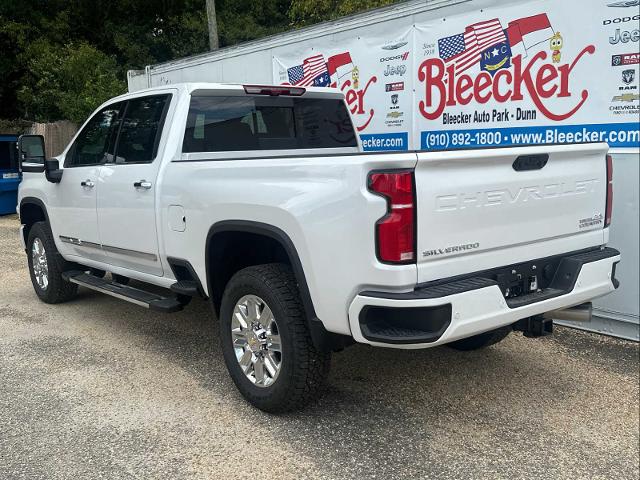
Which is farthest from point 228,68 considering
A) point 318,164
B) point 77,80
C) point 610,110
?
point 77,80

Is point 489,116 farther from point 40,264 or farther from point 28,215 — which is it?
point 28,215

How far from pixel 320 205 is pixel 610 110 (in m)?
2.90

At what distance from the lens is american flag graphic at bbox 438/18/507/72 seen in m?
5.40

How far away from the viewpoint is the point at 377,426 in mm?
3533

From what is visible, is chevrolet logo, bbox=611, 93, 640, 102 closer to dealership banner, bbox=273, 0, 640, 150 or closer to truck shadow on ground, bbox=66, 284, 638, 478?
dealership banner, bbox=273, 0, 640, 150

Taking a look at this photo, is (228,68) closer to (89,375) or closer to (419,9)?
(419,9)

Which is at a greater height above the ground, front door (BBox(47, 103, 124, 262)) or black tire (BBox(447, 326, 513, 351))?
front door (BBox(47, 103, 124, 262))

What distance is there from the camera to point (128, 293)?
15.6ft

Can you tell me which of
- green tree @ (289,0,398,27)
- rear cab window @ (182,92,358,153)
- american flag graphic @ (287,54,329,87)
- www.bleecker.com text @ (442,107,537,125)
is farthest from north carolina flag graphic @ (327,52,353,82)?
green tree @ (289,0,398,27)

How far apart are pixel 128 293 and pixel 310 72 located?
12.8 ft

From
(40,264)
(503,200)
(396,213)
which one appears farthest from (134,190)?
(503,200)

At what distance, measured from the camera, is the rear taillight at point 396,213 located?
278 cm

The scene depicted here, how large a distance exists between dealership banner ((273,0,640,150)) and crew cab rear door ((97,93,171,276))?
2699mm

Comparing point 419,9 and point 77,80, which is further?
point 77,80
